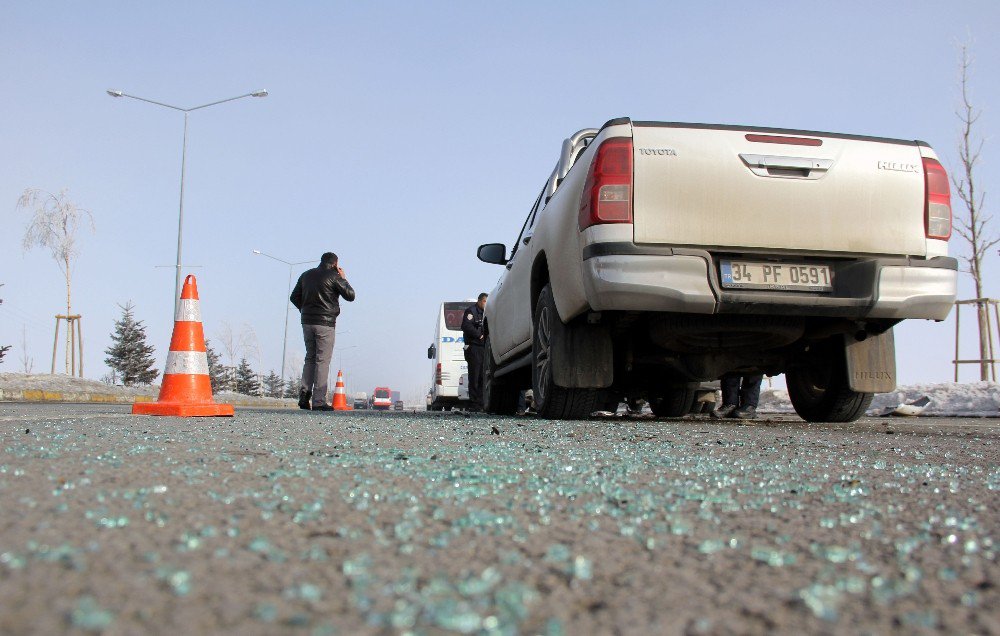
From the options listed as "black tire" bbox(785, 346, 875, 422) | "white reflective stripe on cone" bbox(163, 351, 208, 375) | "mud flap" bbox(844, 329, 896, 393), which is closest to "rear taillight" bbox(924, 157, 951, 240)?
"mud flap" bbox(844, 329, 896, 393)

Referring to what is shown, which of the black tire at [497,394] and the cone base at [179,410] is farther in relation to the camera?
the black tire at [497,394]

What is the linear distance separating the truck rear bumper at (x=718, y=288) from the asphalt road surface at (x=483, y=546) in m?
1.90

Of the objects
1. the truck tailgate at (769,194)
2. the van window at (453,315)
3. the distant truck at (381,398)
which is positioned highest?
the van window at (453,315)

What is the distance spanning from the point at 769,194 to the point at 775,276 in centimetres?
49

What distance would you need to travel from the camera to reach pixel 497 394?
863cm

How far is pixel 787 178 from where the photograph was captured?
4570 mm

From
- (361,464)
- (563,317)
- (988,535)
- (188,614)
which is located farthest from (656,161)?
(188,614)

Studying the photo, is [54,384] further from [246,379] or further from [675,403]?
[246,379]

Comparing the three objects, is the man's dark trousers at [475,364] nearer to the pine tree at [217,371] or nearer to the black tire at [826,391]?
the black tire at [826,391]

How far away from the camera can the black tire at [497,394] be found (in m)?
8.59

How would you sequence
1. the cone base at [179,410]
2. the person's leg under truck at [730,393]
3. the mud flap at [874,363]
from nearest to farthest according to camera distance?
the mud flap at [874,363] → the cone base at [179,410] → the person's leg under truck at [730,393]

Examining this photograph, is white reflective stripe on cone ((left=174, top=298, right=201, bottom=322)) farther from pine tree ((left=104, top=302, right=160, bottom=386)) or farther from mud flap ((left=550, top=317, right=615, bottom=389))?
pine tree ((left=104, top=302, right=160, bottom=386))

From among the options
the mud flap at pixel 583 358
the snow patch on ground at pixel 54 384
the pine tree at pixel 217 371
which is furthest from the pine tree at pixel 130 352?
the mud flap at pixel 583 358

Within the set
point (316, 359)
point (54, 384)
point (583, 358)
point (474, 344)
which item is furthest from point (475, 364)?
point (54, 384)
